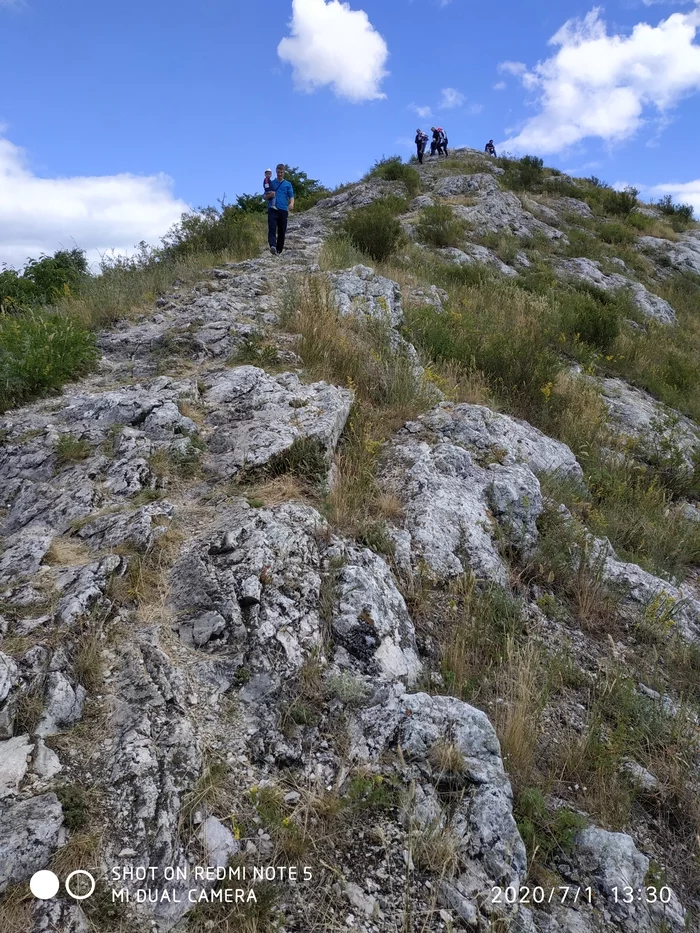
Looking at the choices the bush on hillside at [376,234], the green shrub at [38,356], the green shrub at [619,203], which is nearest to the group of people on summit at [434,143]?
the green shrub at [619,203]

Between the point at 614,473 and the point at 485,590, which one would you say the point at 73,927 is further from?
the point at 614,473

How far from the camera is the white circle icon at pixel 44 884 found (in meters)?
1.73

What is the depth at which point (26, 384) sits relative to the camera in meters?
5.03

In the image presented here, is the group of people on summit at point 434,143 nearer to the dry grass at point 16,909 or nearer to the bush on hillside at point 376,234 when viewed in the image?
the bush on hillside at point 376,234

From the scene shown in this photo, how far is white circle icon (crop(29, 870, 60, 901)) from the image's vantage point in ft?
5.68

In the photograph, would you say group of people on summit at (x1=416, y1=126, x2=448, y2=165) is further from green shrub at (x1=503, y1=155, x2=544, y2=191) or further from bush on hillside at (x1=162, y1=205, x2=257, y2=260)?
bush on hillside at (x1=162, y1=205, x2=257, y2=260)

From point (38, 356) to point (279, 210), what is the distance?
622cm

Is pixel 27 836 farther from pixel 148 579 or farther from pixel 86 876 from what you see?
pixel 148 579

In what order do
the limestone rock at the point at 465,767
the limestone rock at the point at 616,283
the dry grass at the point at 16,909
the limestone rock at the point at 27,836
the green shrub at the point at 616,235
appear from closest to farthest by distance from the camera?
1. the dry grass at the point at 16,909
2. the limestone rock at the point at 27,836
3. the limestone rock at the point at 465,767
4. the limestone rock at the point at 616,283
5. the green shrub at the point at 616,235

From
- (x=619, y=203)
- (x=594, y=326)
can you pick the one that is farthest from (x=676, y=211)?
(x=594, y=326)

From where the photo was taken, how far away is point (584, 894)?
7.02ft

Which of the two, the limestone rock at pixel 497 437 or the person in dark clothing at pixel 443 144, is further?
the person in dark clothing at pixel 443 144

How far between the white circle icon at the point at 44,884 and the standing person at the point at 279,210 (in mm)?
10018
